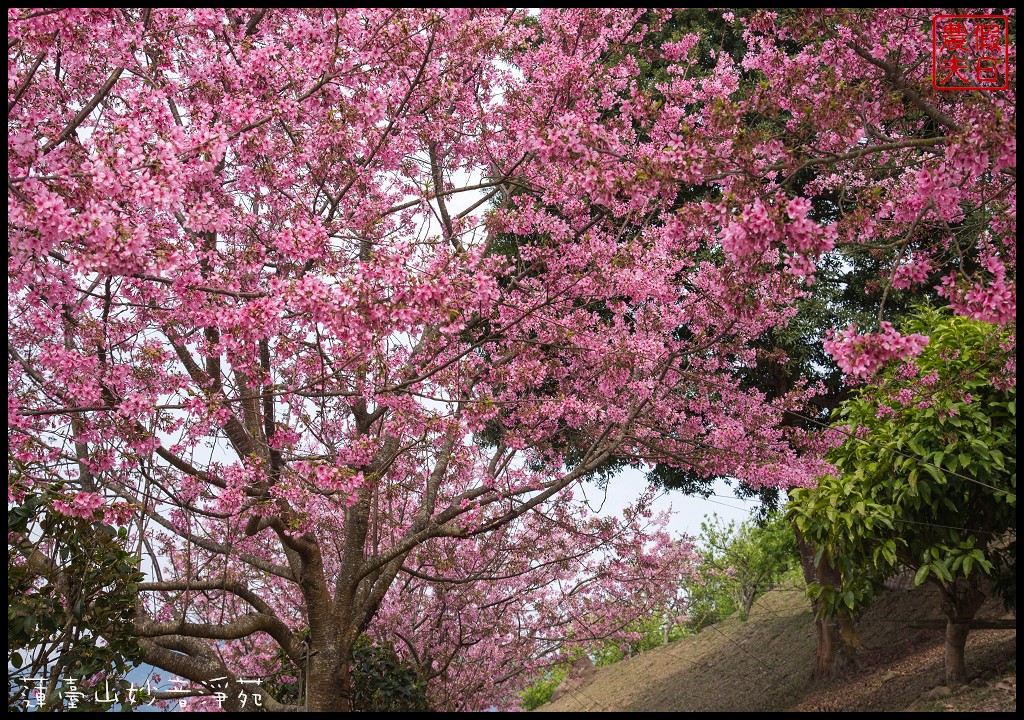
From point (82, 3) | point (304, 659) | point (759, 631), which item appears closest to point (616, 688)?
point (759, 631)

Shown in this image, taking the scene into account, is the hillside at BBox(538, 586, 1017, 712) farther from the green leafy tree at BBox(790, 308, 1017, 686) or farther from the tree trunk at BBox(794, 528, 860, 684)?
the green leafy tree at BBox(790, 308, 1017, 686)

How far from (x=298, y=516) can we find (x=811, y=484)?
6030 mm

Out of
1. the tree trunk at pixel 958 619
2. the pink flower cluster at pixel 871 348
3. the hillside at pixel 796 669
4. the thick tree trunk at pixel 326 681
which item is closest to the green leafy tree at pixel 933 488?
the tree trunk at pixel 958 619

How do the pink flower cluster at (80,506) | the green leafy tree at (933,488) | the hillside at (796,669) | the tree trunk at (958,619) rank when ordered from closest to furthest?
the pink flower cluster at (80,506)
the green leafy tree at (933,488)
the tree trunk at (958,619)
the hillside at (796,669)

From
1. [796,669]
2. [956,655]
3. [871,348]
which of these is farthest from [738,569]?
[871,348]

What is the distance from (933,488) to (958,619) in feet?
5.92

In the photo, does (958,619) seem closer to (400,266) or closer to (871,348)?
(871,348)

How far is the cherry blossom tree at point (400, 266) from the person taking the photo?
465 cm

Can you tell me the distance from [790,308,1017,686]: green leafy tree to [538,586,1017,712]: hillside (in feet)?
2.13

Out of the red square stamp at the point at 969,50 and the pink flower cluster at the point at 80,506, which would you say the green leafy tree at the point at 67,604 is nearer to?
the pink flower cluster at the point at 80,506

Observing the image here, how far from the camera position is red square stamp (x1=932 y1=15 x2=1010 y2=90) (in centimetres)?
461

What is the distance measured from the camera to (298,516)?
6801 millimetres

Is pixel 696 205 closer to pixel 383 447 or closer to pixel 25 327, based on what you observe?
pixel 383 447

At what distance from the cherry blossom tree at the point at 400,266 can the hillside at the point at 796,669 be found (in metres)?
2.64
